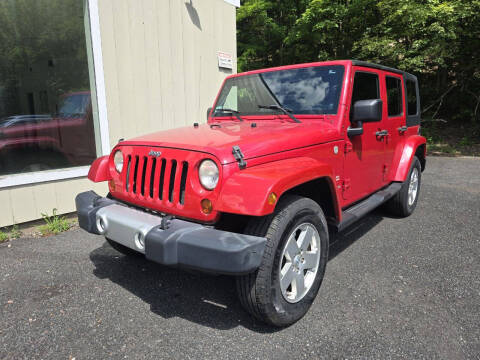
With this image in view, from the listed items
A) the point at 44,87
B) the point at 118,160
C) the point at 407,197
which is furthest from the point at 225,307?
the point at 44,87

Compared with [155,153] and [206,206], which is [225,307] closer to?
[206,206]

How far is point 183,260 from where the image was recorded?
1.96 metres

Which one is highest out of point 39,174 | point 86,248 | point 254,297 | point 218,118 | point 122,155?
point 218,118

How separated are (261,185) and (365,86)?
6.80ft

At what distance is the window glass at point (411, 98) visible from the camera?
4480 mm

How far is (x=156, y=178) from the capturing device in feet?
7.90

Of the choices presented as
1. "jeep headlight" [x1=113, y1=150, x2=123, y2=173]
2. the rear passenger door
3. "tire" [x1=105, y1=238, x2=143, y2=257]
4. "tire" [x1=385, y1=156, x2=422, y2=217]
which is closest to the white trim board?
"tire" [x1=105, y1=238, x2=143, y2=257]

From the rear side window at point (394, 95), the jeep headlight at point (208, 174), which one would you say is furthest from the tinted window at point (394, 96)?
the jeep headlight at point (208, 174)

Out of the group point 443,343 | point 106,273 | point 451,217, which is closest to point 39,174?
point 106,273

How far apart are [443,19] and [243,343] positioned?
1056 centimetres

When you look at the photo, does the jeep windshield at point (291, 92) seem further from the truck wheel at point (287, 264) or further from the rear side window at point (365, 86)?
the truck wheel at point (287, 264)

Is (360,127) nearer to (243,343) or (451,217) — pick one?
(243,343)

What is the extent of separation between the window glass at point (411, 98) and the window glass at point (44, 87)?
4.43m

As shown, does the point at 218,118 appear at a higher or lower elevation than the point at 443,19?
lower
